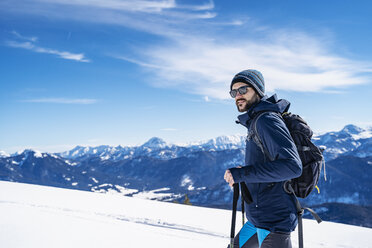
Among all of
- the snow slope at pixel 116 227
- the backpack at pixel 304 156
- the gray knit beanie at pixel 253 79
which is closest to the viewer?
the backpack at pixel 304 156

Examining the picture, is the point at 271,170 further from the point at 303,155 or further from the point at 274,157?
the point at 303,155

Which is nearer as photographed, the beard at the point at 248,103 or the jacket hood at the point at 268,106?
the jacket hood at the point at 268,106

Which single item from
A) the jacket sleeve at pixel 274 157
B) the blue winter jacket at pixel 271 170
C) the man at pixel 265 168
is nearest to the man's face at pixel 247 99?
the man at pixel 265 168

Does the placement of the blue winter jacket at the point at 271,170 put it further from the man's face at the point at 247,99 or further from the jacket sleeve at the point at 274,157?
the man's face at the point at 247,99

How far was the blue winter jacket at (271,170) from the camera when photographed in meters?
2.34

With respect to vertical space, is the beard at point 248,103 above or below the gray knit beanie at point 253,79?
below

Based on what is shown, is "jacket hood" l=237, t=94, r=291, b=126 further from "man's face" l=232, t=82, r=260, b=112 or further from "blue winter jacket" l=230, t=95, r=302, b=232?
"man's face" l=232, t=82, r=260, b=112

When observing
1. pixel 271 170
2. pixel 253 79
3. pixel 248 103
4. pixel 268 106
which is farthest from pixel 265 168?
pixel 253 79

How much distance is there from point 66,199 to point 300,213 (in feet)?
37.6

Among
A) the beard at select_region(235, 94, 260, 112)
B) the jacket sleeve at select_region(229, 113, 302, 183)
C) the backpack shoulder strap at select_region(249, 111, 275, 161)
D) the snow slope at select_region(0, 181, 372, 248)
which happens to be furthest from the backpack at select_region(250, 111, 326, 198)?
the snow slope at select_region(0, 181, 372, 248)

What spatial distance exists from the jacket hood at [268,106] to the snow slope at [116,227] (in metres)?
5.11

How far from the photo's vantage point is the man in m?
2.36

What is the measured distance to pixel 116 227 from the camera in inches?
321

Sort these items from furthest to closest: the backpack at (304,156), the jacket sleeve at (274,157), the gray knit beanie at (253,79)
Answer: the gray knit beanie at (253,79)
the backpack at (304,156)
the jacket sleeve at (274,157)
